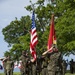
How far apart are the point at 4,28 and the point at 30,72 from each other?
56.0 m

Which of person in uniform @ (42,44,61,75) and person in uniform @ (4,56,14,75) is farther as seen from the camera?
person in uniform @ (4,56,14,75)

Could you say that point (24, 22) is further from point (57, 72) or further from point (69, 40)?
point (57, 72)

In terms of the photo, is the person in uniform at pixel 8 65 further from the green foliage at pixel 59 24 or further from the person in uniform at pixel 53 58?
the green foliage at pixel 59 24

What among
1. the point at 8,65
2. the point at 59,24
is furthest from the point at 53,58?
the point at 59,24

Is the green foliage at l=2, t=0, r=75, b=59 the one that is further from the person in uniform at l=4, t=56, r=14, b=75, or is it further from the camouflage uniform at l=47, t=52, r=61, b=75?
the camouflage uniform at l=47, t=52, r=61, b=75

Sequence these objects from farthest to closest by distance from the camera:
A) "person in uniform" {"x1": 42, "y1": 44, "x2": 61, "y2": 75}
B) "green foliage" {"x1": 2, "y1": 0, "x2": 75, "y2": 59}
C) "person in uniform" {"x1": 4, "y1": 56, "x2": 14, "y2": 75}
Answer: "green foliage" {"x1": 2, "y1": 0, "x2": 75, "y2": 59} → "person in uniform" {"x1": 4, "y1": 56, "x2": 14, "y2": 75} → "person in uniform" {"x1": 42, "y1": 44, "x2": 61, "y2": 75}

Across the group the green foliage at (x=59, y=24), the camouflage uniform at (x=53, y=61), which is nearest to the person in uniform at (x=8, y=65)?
the camouflage uniform at (x=53, y=61)

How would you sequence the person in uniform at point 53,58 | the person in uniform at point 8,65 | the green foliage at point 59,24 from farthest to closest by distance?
the green foliage at point 59,24 < the person in uniform at point 8,65 < the person in uniform at point 53,58

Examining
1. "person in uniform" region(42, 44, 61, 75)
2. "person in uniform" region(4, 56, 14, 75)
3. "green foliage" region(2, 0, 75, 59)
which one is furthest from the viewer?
"green foliage" region(2, 0, 75, 59)

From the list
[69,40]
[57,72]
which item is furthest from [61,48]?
[57,72]

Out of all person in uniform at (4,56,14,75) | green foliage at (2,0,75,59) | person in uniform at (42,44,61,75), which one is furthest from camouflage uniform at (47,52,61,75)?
green foliage at (2,0,75,59)

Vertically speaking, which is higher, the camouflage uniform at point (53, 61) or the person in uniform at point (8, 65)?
the person in uniform at point (8, 65)

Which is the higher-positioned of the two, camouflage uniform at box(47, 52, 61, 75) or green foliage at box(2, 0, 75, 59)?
green foliage at box(2, 0, 75, 59)

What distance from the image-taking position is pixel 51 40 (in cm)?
1966
